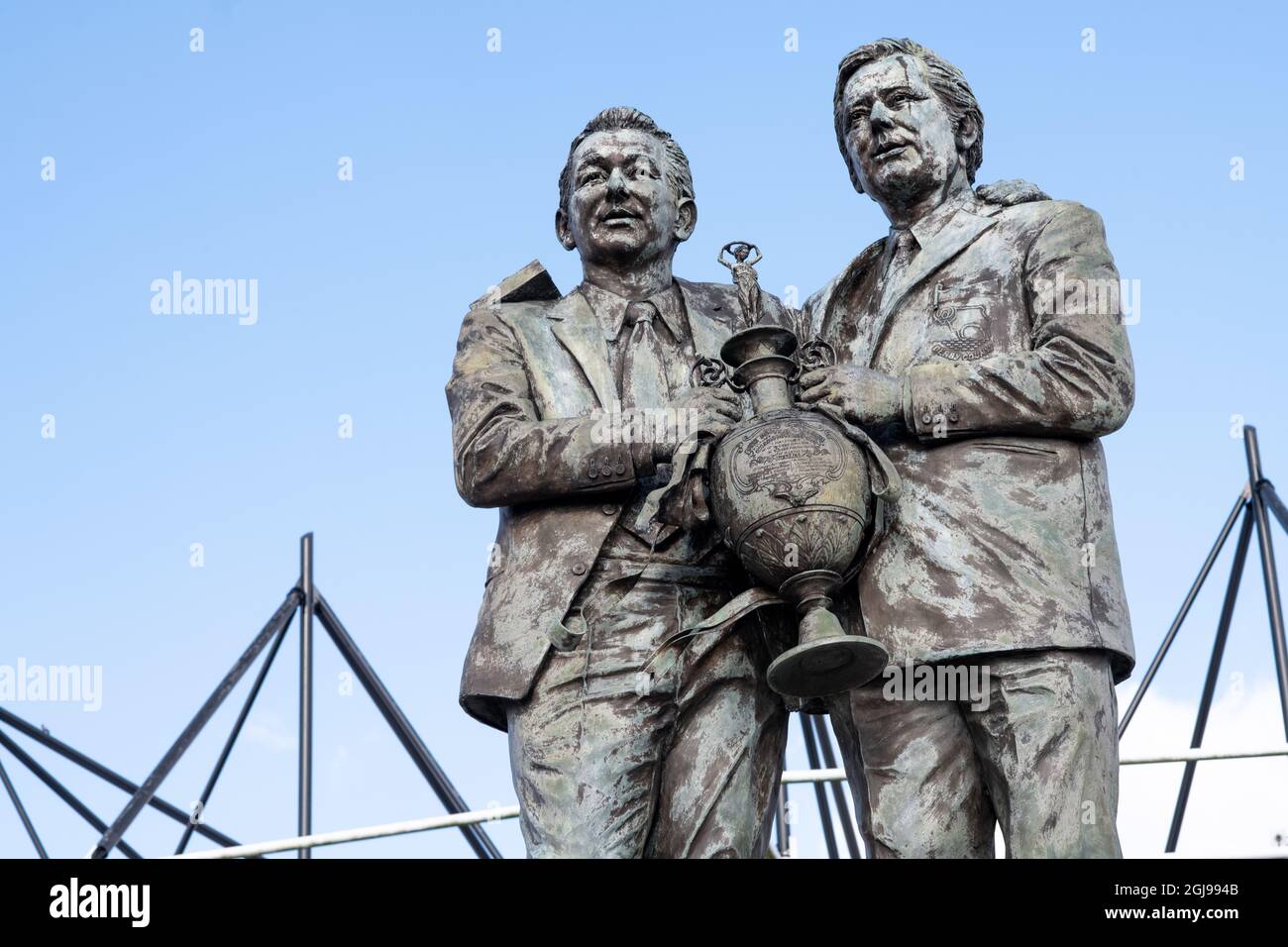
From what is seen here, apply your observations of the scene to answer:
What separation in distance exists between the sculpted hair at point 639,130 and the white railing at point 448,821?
373 cm

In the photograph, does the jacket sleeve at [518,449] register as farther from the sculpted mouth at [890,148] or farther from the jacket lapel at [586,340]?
the sculpted mouth at [890,148]

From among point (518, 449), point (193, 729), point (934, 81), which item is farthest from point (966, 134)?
point (193, 729)

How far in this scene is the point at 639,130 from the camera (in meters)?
9.17

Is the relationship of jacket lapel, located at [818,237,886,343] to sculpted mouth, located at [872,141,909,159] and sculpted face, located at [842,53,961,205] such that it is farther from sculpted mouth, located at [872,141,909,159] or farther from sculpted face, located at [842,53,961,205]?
sculpted mouth, located at [872,141,909,159]

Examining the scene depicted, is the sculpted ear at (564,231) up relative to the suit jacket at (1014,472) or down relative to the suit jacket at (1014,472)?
up

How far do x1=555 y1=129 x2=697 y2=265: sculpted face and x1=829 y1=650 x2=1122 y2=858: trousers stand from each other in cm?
229

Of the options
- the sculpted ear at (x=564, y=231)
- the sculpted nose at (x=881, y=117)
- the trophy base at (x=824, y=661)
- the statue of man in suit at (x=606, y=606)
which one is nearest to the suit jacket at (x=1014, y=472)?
the trophy base at (x=824, y=661)

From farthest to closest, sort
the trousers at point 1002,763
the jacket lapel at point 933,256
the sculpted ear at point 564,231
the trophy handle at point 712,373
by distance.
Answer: the sculpted ear at point 564,231 → the jacket lapel at point 933,256 → the trophy handle at point 712,373 → the trousers at point 1002,763

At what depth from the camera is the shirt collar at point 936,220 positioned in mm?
8625

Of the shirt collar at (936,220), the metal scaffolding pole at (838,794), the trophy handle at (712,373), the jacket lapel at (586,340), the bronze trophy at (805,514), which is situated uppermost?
the shirt collar at (936,220)

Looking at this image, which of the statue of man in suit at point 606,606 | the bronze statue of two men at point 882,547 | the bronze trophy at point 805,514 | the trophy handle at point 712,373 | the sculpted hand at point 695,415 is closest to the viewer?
the bronze trophy at point 805,514

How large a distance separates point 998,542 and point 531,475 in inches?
71.8
